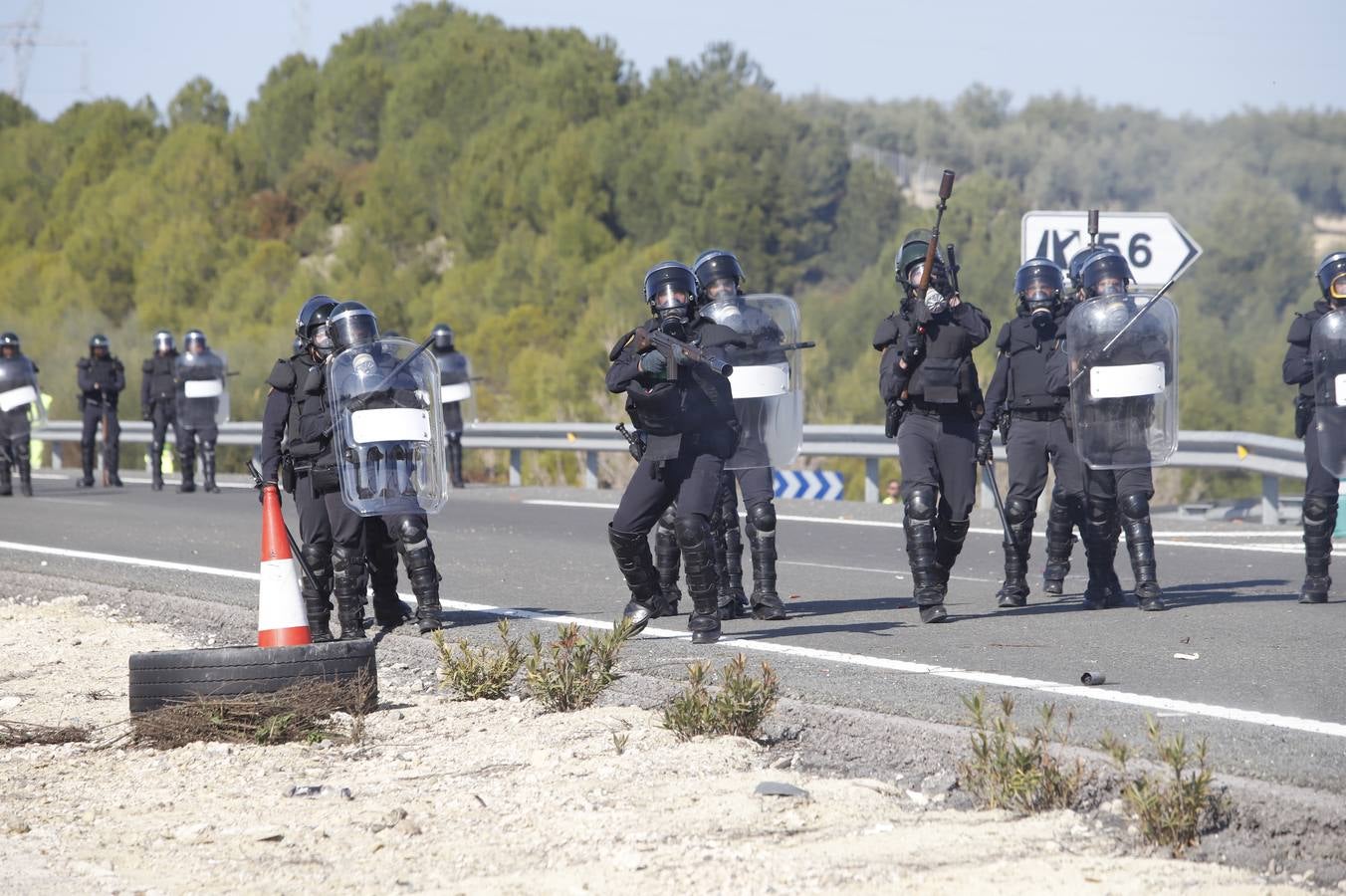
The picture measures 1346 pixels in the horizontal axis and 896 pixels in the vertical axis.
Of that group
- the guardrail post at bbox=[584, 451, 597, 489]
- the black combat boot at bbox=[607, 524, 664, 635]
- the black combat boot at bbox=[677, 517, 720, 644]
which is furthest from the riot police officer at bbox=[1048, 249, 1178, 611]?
the guardrail post at bbox=[584, 451, 597, 489]

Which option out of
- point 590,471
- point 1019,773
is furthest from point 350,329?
point 590,471

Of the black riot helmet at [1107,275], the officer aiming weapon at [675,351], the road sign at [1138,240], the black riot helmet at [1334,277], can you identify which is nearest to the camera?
the officer aiming weapon at [675,351]

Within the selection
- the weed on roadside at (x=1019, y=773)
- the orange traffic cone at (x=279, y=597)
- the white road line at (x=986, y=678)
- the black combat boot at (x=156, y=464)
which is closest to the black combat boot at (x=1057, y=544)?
the white road line at (x=986, y=678)

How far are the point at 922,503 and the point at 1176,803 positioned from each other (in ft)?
15.1

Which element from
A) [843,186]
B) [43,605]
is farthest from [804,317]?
[43,605]

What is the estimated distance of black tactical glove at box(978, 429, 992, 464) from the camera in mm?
10165

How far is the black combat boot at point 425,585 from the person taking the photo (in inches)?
383

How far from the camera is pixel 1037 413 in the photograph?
35.3 ft

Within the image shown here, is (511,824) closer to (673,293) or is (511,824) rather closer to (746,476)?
(673,293)

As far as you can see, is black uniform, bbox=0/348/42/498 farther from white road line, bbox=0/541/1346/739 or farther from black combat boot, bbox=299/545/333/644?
black combat boot, bbox=299/545/333/644

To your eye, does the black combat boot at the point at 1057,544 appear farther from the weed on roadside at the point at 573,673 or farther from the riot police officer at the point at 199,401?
the riot police officer at the point at 199,401

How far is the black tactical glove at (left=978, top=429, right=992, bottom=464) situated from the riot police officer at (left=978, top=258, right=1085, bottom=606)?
54 mm

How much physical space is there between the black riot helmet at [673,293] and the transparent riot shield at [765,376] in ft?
2.17

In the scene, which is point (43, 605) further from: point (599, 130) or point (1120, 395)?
point (599, 130)
